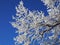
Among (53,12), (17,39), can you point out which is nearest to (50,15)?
(53,12)

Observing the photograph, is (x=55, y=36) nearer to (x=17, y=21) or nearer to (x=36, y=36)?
(x=36, y=36)

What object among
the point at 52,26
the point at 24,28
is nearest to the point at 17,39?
the point at 24,28

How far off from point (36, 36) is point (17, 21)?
4.54ft

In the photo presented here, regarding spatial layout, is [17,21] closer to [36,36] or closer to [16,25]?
[16,25]

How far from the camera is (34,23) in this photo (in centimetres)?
1420

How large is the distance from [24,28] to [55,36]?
5.48 feet

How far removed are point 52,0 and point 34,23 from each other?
1.60 meters

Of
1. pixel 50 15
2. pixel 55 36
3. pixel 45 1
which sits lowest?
pixel 55 36

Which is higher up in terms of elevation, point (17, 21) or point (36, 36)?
point (17, 21)

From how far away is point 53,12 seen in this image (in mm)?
14391

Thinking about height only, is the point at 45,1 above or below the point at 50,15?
above

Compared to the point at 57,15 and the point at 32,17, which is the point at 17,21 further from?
the point at 57,15

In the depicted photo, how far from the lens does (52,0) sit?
14602 millimetres

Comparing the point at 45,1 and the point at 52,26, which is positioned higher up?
the point at 45,1
